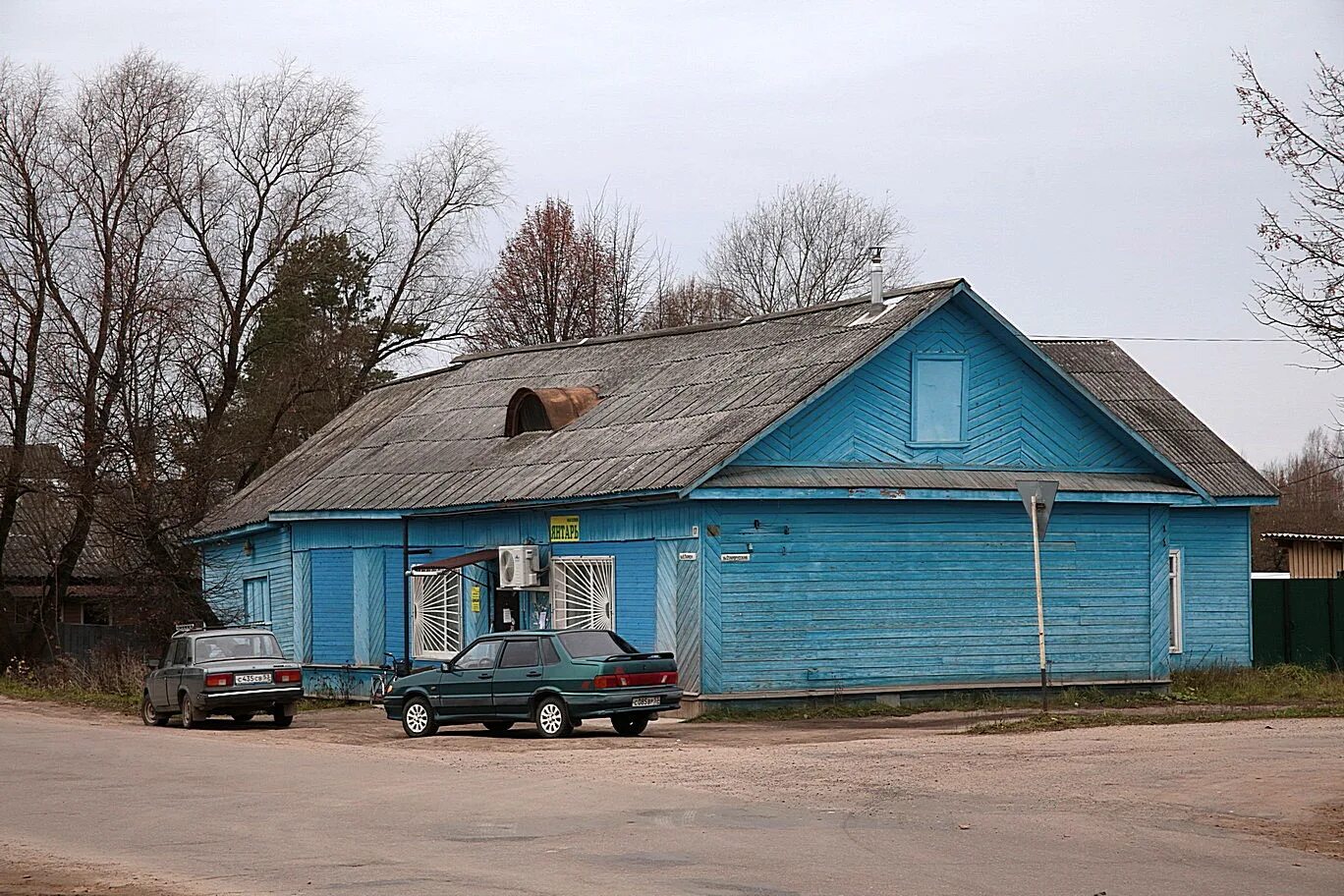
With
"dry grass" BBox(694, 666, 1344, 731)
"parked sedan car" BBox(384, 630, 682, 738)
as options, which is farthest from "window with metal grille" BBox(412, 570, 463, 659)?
"dry grass" BBox(694, 666, 1344, 731)

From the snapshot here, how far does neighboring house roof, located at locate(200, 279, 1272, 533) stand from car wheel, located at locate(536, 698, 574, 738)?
3549 millimetres

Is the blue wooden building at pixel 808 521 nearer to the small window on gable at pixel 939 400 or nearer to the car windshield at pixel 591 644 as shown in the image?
the small window on gable at pixel 939 400

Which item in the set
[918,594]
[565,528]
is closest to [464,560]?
[565,528]

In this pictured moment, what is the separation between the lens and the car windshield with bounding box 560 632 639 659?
20.8 metres

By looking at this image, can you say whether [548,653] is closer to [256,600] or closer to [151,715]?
[151,715]

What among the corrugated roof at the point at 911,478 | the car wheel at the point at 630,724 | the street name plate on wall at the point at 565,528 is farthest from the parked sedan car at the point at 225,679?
the corrugated roof at the point at 911,478

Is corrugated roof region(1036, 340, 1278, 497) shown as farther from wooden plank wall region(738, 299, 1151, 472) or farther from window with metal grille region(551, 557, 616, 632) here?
window with metal grille region(551, 557, 616, 632)

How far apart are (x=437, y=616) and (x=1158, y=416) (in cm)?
1501

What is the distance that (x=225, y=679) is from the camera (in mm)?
24000

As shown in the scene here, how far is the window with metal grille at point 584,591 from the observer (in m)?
24.9

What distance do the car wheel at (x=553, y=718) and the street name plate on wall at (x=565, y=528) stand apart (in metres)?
5.01

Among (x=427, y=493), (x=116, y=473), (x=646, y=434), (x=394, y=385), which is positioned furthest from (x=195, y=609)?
(x=646, y=434)

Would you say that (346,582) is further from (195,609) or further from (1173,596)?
(1173,596)

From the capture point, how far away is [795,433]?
2417 cm
